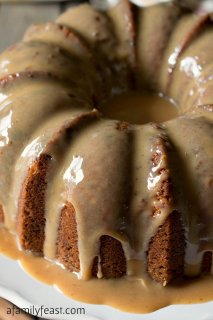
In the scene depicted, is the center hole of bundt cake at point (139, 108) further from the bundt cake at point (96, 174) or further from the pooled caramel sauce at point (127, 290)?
the pooled caramel sauce at point (127, 290)

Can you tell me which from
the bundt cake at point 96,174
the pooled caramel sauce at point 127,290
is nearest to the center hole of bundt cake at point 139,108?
the bundt cake at point 96,174

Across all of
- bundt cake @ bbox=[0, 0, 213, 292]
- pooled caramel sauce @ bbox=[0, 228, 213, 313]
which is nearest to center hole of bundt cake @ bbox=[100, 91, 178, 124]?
bundt cake @ bbox=[0, 0, 213, 292]

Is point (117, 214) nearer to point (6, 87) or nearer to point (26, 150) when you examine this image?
point (26, 150)

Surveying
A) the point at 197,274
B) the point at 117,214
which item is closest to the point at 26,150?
the point at 117,214

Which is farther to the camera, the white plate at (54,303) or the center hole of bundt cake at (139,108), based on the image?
the center hole of bundt cake at (139,108)

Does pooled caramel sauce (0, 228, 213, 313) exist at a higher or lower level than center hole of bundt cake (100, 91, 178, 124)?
lower

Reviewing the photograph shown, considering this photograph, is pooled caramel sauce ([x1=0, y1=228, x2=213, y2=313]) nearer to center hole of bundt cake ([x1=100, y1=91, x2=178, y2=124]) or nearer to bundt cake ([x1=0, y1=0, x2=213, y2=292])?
bundt cake ([x1=0, y1=0, x2=213, y2=292])
